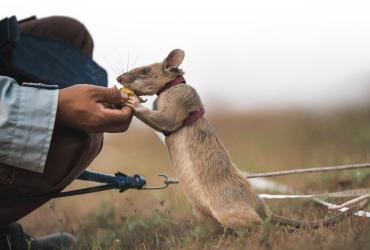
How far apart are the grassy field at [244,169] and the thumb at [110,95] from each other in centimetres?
70

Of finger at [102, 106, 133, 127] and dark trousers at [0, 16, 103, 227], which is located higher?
finger at [102, 106, 133, 127]

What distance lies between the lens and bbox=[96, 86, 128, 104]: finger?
2514 millimetres

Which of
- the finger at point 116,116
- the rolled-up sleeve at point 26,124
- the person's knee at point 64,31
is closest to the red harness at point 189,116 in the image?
the finger at point 116,116

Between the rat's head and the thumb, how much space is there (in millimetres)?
279

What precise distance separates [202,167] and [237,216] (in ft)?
0.91

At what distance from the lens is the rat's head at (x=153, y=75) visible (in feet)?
9.51

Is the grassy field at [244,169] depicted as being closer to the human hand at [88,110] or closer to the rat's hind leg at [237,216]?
the rat's hind leg at [237,216]

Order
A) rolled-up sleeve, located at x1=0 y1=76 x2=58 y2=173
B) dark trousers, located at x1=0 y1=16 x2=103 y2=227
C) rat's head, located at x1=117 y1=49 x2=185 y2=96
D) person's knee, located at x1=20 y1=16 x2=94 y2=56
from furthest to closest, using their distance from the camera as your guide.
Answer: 1. person's knee, located at x1=20 y1=16 x2=94 y2=56
2. rat's head, located at x1=117 y1=49 x2=185 y2=96
3. dark trousers, located at x1=0 y1=16 x2=103 y2=227
4. rolled-up sleeve, located at x1=0 y1=76 x2=58 y2=173

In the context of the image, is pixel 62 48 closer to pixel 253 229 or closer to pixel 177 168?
pixel 177 168

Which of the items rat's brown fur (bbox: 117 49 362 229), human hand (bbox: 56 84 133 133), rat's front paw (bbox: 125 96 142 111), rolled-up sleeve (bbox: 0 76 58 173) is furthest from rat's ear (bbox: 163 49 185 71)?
rolled-up sleeve (bbox: 0 76 58 173)

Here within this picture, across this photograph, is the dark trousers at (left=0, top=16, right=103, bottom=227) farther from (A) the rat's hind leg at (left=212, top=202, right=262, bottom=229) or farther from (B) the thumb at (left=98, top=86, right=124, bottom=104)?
(A) the rat's hind leg at (left=212, top=202, right=262, bottom=229)

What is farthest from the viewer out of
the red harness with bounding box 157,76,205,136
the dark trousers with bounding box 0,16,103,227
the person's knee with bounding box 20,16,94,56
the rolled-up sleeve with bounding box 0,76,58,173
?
the person's knee with bounding box 20,16,94,56

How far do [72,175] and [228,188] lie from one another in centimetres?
73

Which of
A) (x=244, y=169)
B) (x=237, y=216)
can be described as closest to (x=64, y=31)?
(x=237, y=216)
